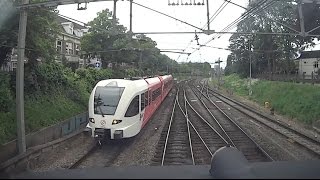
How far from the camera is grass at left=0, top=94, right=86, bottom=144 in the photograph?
1413cm

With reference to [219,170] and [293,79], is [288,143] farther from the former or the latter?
[293,79]

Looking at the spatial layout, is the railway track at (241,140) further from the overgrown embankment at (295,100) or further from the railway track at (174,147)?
the overgrown embankment at (295,100)

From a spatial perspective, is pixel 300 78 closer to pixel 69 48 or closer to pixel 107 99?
pixel 107 99

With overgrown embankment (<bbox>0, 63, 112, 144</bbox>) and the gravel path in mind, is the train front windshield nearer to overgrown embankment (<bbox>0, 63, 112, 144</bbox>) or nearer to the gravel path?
the gravel path

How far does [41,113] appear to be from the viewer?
17.5 meters

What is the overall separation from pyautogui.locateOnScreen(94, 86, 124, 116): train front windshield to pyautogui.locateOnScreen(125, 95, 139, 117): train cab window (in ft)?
1.79

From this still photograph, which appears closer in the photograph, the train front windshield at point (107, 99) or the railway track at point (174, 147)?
the railway track at point (174, 147)

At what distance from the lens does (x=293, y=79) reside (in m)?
38.7

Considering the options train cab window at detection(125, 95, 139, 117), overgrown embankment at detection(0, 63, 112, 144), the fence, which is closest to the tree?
overgrown embankment at detection(0, 63, 112, 144)

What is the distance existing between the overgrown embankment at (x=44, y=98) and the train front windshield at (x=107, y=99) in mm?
2693

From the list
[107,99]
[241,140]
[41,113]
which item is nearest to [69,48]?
[41,113]

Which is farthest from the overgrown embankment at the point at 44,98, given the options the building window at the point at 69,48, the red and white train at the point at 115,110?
the building window at the point at 69,48

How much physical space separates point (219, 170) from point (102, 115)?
11.4 meters

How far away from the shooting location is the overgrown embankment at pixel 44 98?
14859mm
